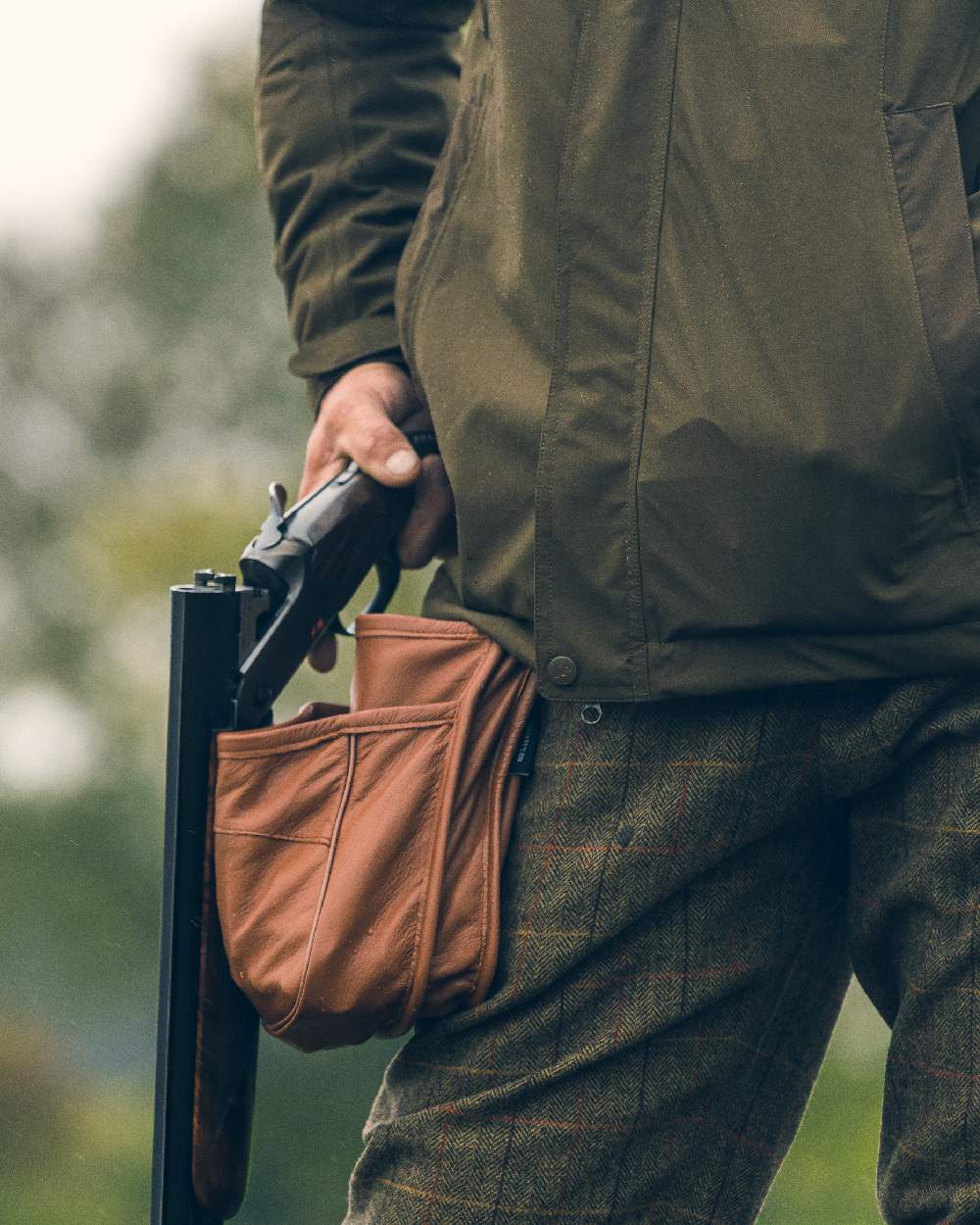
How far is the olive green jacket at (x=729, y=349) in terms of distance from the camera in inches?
33.6

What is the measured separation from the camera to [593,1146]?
0.94 meters

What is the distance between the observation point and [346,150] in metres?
1.20

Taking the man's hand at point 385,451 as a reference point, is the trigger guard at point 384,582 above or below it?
below

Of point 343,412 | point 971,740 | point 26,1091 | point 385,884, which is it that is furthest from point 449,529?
point 26,1091

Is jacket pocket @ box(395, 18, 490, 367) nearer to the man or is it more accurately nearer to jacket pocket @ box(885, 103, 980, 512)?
Result: the man

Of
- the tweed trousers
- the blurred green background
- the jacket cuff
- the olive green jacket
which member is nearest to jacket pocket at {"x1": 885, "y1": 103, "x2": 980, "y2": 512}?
the olive green jacket

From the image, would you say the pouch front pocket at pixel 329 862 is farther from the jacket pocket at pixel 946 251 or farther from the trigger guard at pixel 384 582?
the jacket pocket at pixel 946 251

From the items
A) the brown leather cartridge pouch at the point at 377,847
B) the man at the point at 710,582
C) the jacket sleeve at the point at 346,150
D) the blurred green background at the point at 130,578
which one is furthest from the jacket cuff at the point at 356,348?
the blurred green background at the point at 130,578

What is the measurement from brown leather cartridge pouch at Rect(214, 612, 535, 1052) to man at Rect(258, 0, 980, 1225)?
25 millimetres

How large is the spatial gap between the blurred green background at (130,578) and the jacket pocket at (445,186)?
127 inches

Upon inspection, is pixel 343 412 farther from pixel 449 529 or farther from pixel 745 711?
pixel 745 711

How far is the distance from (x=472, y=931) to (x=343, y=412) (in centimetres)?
40

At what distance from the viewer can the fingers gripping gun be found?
1009 millimetres

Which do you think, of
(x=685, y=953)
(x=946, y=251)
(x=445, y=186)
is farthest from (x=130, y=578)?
(x=946, y=251)
